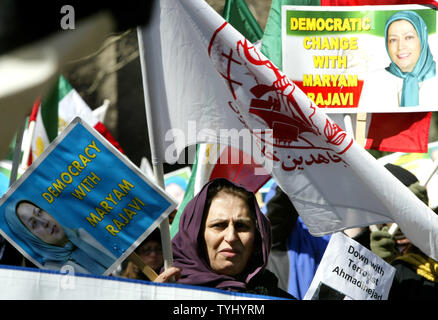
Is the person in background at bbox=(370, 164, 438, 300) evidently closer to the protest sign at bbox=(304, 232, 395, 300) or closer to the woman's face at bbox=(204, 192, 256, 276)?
the protest sign at bbox=(304, 232, 395, 300)

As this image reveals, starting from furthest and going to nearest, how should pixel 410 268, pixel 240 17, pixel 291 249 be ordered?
pixel 240 17
pixel 291 249
pixel 410 268

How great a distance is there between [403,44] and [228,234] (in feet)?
6.02

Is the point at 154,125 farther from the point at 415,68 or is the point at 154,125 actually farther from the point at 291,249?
the point at 415,68

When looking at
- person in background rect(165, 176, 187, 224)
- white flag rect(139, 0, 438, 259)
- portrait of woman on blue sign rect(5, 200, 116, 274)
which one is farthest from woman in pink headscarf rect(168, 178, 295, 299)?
person in background rect(165, 176, 187, 224)

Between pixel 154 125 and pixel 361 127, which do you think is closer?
pixel 154 125

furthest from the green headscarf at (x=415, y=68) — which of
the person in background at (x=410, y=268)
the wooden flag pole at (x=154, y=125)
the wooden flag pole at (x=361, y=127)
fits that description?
the wooden flag pole at (x=154, y=125)

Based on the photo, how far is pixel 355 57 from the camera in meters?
3.94

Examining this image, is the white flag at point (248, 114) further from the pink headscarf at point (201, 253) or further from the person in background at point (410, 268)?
the person in background at point (410, 268)

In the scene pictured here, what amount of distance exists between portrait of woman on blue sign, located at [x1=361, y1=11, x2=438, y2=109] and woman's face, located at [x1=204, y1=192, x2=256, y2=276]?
4.41 feet

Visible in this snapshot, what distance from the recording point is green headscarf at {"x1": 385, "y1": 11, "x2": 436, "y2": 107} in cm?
393

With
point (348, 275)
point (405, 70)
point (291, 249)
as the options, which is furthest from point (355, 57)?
point (348, 275)
